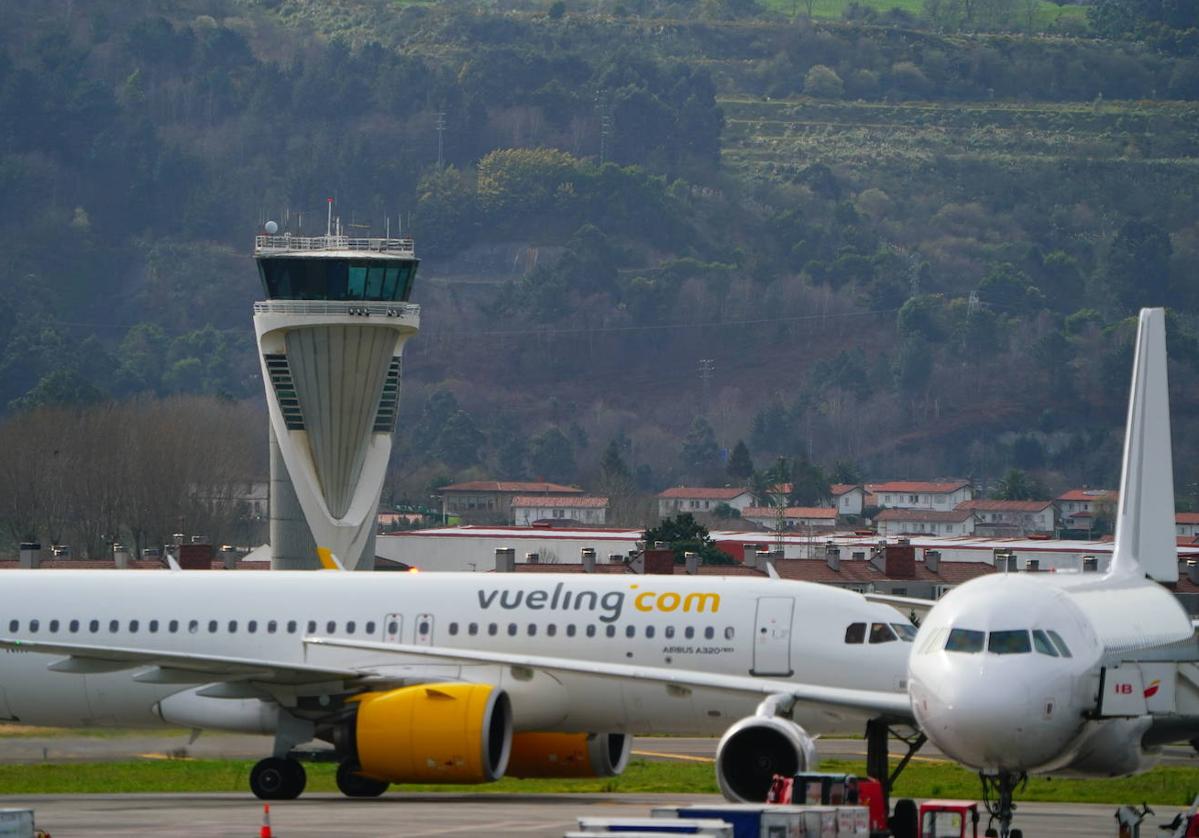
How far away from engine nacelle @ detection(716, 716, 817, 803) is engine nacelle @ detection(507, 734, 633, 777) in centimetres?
778

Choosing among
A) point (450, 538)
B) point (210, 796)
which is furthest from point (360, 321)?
point (210, 796)

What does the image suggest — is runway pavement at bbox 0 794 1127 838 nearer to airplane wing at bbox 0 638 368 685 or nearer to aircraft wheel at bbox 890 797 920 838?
airplane wing at bbox 0 638 368 685

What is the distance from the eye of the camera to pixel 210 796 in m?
42.5

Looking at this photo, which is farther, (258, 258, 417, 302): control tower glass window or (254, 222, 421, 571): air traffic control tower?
(254, 222, 421, 571): air traffic control tower

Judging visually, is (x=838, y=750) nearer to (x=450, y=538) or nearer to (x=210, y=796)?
(x=210, y=796)

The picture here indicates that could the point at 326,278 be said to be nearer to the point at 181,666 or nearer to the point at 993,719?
the point at 181,666

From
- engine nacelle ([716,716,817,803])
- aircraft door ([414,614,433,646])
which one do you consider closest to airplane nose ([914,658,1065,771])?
engine nacelle ([716,716,817,803])

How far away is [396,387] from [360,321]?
6260 mm

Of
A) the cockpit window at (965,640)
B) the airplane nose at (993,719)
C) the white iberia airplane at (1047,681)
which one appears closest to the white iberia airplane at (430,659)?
the white iberia airplane at (1047,681)

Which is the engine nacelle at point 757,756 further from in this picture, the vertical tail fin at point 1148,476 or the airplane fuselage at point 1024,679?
the vertical tail fin at point 1148,476

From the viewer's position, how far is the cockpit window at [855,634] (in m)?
40.0

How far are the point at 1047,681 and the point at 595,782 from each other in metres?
18.5

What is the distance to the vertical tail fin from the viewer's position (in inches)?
1468

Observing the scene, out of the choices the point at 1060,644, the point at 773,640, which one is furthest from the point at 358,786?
the point at 1060,644
